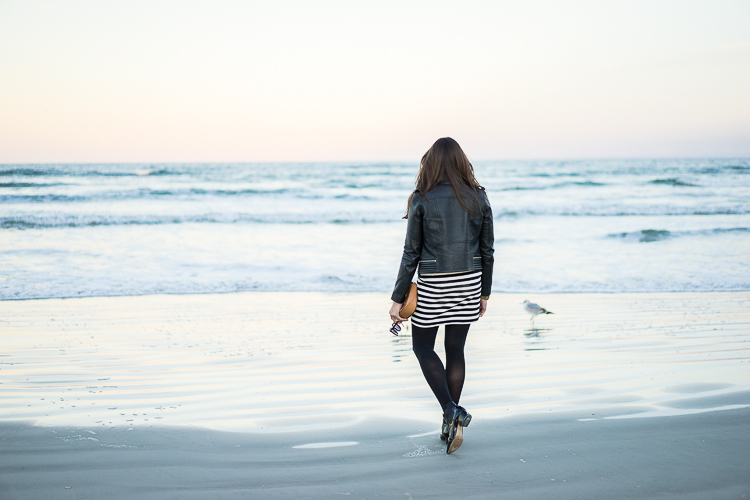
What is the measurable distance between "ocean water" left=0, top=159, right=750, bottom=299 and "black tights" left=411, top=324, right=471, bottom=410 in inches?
198

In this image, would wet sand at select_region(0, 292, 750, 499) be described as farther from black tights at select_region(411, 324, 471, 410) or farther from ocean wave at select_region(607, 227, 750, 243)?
ocean wave at select_region(607, 227, 750, 243)

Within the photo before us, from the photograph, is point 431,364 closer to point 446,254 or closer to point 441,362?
point 441,362

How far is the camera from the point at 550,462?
2.67m

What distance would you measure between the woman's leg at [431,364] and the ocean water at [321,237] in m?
5.06

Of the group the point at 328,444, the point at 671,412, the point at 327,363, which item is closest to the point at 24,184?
the point at 327,363

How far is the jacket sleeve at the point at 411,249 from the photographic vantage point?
2701mm

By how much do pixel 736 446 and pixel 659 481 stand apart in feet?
2.24

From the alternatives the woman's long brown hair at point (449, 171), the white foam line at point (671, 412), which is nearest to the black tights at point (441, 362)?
the woman's long brown hair at point (449, 171)

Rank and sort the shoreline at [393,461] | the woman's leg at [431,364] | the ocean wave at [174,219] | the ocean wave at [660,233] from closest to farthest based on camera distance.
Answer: the shoreline at [393,461], the woman's leg at [431,364], the ocean wave at [660,233], the ocean wave at [174,219]

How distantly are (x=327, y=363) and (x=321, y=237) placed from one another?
10.0m

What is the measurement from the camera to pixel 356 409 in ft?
11.2

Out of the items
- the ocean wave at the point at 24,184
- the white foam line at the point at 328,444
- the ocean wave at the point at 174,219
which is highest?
the ocean wave at the point at 24,184

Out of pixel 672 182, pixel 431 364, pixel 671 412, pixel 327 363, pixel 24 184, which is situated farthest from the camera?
pixel 672 182

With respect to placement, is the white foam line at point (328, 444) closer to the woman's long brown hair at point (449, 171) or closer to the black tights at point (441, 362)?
the black tights at point (441, 362)
